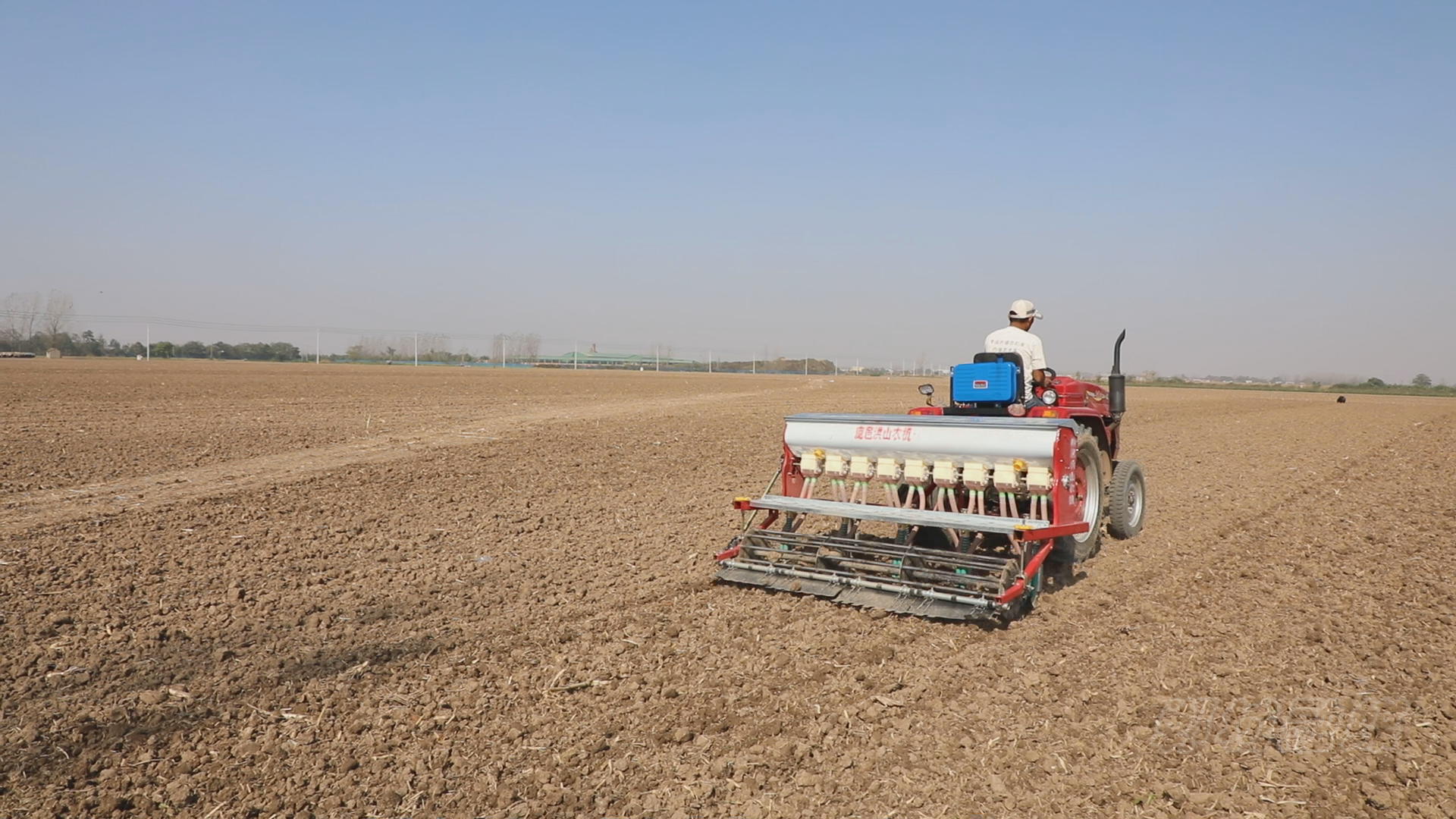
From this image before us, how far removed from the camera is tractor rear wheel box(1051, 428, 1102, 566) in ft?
21.5

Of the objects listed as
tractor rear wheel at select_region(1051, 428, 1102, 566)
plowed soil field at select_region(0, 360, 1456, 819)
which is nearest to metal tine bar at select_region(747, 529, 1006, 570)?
plowed soil field at select_region(0, 360, 1456, 819)

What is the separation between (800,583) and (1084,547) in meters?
2.38

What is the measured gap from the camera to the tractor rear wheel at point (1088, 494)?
21.5 feet

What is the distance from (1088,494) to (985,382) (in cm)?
131

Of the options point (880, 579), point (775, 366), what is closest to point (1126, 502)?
point (880, 579)

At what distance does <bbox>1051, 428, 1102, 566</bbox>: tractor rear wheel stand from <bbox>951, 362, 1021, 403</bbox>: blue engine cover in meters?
0.63

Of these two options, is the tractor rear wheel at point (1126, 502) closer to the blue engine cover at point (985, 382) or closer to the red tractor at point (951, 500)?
the red tractor at point (951, 500)

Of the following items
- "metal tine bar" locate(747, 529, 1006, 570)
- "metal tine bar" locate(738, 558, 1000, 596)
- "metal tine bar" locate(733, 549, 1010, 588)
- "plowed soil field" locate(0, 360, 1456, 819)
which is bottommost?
"plowed soil field" locate(0, 360, 1456, 819)

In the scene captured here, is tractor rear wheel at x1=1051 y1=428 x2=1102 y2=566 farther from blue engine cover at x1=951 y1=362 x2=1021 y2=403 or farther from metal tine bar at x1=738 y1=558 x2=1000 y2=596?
metal tine bar at x1=738 y1=558 x2=1000 y2=596

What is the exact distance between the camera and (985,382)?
6.72 meters

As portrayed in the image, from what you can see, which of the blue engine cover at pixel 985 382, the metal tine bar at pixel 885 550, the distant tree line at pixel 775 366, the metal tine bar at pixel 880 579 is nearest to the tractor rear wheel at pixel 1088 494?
the blue engine cover at pixel 985 382

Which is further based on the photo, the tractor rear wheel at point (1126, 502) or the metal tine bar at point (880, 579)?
the tractor rear wheel at point (1126, 502)

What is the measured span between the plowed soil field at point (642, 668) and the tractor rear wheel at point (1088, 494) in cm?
24

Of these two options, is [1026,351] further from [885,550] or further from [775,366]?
[775,366]
